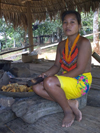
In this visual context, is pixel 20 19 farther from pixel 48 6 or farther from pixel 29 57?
pixel 29 57

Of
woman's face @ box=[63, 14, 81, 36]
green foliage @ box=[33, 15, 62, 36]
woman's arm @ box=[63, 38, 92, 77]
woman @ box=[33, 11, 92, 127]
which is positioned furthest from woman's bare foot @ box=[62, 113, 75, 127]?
green foliage @ box=[33, 15, 62, 36]

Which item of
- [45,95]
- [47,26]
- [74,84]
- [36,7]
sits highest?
[36,7]

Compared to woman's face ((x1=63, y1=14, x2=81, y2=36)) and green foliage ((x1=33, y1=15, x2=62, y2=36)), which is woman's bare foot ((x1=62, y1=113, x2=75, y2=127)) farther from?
green foliage ((x1=33, y1=15, x2=62, y2=36))

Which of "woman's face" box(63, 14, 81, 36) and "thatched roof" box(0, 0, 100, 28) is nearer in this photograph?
"woman's face" box(63, 14, 81, 36)

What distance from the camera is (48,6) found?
18.1 ft

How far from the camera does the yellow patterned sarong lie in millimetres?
1604

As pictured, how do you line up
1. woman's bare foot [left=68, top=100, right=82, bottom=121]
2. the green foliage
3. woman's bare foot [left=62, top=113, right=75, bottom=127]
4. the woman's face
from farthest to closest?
the green foliage
the woman's face
woman's bare foot [left=68, top=100, right=82, bottom=121]
woman's bare foot [left=62, top=113, right=75, bottom=127]

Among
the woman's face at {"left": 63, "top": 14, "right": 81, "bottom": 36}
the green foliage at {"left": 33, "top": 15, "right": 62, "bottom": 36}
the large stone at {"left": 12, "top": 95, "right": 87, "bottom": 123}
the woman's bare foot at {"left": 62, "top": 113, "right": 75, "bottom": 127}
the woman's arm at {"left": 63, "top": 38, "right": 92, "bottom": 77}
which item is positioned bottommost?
the woman's bare foot at {"left": 62, "top": 113, "right": 75, "bottom": 127}

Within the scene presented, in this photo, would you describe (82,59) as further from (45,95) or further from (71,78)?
(45,95)

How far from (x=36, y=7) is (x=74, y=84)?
15.5ft

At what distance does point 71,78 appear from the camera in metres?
1.64

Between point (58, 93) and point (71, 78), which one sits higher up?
point (71, 78)

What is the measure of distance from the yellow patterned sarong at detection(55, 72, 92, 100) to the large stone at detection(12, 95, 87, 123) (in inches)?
8.7

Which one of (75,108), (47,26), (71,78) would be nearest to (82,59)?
(71,78)
